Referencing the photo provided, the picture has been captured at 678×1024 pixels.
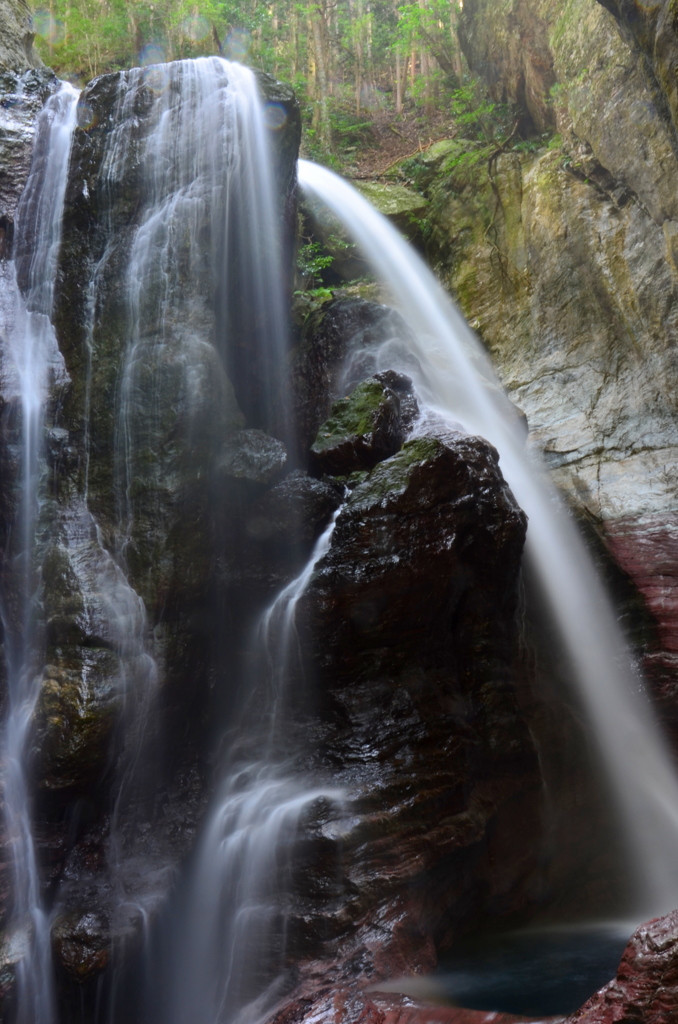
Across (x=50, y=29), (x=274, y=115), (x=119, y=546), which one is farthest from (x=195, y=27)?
(x=119, y=546)

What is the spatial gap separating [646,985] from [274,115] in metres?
9.98

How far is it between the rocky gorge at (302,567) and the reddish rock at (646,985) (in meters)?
1.43

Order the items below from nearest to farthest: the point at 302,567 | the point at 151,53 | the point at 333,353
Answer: the point at 302,567 < the point at 333,353 < the point at 151,53

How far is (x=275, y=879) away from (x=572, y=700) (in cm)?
384

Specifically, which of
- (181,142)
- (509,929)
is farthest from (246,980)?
(181,142)

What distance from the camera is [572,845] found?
706 centimetres

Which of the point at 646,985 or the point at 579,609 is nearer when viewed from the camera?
the point at 646,985

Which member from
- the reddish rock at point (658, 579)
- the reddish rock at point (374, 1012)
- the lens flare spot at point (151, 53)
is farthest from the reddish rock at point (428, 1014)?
the lens flare spot at point (151, 53)

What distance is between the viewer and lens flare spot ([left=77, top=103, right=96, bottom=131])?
8836 millimetres

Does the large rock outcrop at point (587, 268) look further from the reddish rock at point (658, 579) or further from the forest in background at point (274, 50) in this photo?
the forest in background at point (274, 50)

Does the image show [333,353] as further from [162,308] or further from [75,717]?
[75,717]

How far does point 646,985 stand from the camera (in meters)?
3.17

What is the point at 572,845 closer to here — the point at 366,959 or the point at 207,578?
the point at 366,959

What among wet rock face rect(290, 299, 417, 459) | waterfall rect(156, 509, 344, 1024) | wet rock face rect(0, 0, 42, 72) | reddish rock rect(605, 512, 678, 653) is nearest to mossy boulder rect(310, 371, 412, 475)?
wet rock face rect(290, 299, 417, 459)
